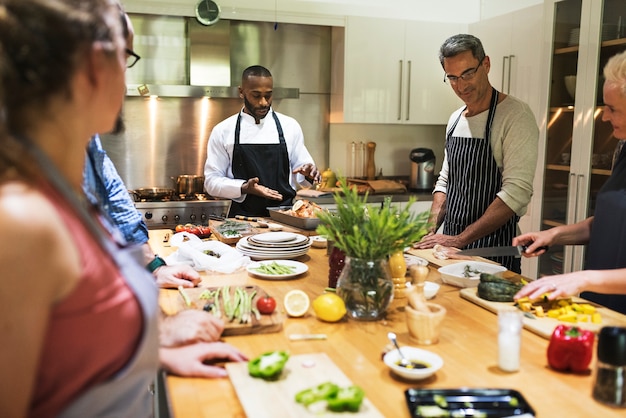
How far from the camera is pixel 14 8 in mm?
858

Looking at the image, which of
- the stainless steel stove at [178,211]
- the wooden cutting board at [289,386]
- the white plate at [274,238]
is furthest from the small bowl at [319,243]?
the stainless steel stove at [178,211]

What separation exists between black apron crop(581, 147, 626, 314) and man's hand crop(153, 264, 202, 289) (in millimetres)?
1487

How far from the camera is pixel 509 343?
1.39 m

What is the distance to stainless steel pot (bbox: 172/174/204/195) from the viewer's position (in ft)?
15.7

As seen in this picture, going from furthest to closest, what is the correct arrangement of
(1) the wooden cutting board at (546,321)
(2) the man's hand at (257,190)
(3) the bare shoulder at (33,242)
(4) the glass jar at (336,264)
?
(2) the man's hand at (257,190), (4) the glass jar at (336,264), (1) the wooden cutting board at (546,321), (3) the bare shoulder at (33,242)

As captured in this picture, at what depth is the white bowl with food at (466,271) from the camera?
2088mm

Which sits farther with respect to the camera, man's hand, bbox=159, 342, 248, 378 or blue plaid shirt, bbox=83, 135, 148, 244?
blue plaid shirt, bbox=83, 135, 148, 244

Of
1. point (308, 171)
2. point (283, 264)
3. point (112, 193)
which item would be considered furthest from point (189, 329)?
point (308, 171)

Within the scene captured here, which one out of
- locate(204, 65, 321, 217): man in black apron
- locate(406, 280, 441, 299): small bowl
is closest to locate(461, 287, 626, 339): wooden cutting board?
locate(406, 280, 441, 299): small bowl

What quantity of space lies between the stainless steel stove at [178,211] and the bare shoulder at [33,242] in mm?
3554

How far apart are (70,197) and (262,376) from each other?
622mm

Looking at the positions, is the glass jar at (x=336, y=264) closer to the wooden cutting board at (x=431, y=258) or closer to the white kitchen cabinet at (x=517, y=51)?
the wooden cutting board at (x=431, y=258)

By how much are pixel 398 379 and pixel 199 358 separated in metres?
0.47

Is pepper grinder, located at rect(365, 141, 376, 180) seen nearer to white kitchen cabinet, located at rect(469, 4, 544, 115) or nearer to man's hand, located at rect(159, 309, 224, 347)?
white kitchen cabinet, located at rect(469, 4, 544, 115)
